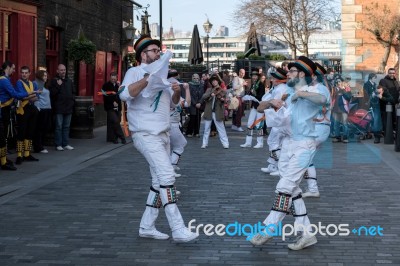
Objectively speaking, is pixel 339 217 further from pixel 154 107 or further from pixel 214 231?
pixel 154 107

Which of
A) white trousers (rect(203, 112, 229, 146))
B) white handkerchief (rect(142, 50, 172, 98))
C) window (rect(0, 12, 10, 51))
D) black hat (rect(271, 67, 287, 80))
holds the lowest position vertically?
white trousers (rect(203, 112, 229, 146))

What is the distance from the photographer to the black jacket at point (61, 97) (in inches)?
587

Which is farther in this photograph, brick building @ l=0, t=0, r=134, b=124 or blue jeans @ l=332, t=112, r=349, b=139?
blue jeans @ l=332, t=112, r=349, b=139

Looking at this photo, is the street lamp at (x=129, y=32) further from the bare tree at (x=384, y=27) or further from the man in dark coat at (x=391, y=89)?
the bare tree at (x=384, y=27)

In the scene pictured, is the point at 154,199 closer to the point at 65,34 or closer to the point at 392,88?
the point at 392,88

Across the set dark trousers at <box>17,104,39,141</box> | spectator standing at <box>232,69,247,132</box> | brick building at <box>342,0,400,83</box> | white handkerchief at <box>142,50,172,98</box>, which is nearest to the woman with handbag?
spectator standing at <box>232,69,247,132</box>

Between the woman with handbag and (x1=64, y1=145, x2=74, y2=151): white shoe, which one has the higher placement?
the woman with handbag

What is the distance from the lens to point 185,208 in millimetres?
8523

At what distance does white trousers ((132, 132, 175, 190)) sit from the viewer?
6.59 meters

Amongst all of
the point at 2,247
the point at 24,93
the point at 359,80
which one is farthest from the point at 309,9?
the point at 2,247

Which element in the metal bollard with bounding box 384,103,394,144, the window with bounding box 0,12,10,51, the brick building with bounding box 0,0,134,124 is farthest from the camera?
the metal bollard with bounding box 384,103,394,144

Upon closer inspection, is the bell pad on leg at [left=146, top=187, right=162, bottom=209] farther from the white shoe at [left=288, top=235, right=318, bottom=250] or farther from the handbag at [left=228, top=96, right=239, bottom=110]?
the handbag at [left=228, top=96, right=239, bottom=110]

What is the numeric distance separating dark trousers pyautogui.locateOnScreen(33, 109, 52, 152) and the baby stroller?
7.88m

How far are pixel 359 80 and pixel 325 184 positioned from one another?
11.2m
